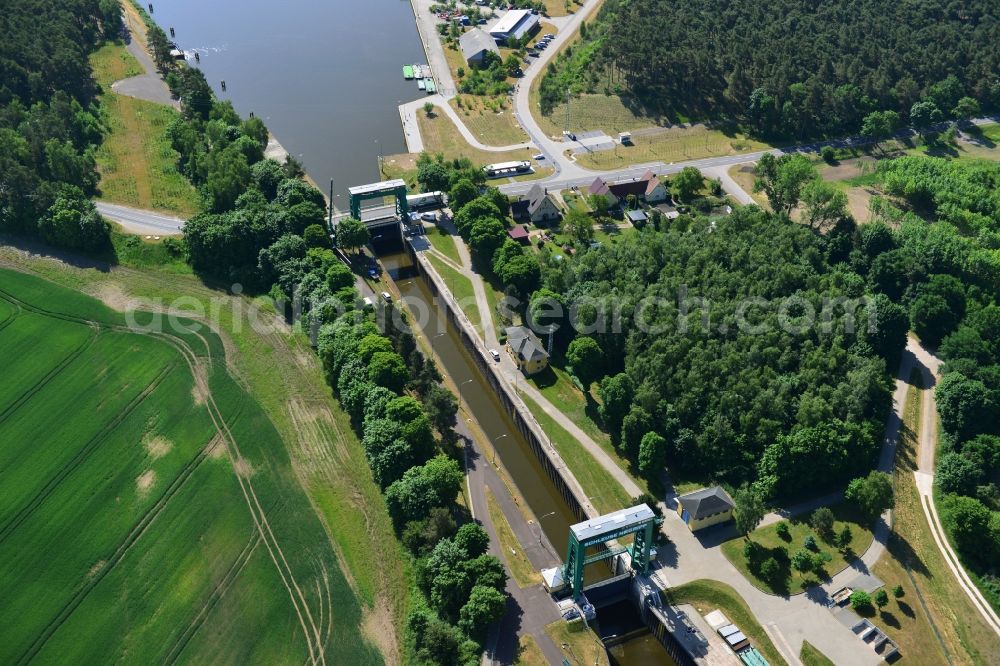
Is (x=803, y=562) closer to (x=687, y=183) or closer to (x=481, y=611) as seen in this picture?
(x=481, y=611)

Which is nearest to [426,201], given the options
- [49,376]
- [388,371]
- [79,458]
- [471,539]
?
[388,371]

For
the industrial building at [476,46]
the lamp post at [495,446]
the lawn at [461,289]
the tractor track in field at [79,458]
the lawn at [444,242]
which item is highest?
the industrial building at [476,46]

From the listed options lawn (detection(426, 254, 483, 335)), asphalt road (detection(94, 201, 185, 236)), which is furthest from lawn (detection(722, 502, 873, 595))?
asphalt road (detection(94, 201, 185, 236))

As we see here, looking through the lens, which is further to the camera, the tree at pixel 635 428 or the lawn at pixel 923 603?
the tree at pixel 635 428

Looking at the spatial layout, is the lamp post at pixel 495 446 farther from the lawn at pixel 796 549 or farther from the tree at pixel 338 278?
the tree at pixel 338 278

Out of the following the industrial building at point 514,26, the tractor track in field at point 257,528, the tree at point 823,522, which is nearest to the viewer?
the tractor track in field at point 257,528

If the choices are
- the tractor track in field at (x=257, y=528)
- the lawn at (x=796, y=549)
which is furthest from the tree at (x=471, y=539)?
the lawn at (x=796, y=549)

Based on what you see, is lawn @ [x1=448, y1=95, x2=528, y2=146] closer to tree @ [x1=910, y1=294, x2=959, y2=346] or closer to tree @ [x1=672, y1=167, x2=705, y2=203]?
tree @ [x1=672, y1=167, x2=705, y2=203]
